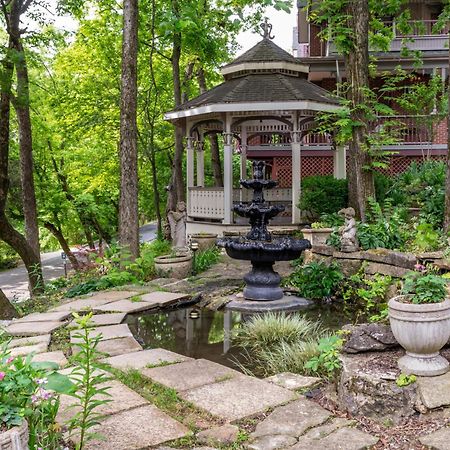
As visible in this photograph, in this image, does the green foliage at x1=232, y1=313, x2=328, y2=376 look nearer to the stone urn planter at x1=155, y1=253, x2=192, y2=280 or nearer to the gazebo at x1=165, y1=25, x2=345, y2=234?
the stone urn planter at x1=155, y1=253, x2=192, y2=280

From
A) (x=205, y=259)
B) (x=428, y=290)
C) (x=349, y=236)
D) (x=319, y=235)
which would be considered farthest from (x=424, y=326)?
(x=205, y=259)

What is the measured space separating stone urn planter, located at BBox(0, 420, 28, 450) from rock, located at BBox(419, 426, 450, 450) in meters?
2.26

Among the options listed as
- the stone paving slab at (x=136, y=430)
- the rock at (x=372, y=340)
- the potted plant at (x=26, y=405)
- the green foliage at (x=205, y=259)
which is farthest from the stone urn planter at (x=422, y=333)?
the green foliage at (x=205, y=259)

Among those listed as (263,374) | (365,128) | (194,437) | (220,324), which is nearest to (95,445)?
(194,437)

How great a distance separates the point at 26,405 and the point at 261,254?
522cm

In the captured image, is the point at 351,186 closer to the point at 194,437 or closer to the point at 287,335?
the point at 287,335

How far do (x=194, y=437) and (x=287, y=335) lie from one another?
2573 millimetres

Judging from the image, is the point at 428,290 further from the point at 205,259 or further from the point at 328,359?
the point at 205,259

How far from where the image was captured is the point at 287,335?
5469 mm

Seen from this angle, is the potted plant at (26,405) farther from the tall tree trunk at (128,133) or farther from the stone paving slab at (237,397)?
the tall tree trunk at (128,133)

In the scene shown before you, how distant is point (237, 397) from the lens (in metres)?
3.69

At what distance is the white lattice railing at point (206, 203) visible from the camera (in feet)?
43.7

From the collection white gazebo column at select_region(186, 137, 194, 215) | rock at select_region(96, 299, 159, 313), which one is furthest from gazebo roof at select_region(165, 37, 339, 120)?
rock at select_region(96, 299, 159, 313)

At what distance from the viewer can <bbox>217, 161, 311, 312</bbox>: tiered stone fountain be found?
7211mm
